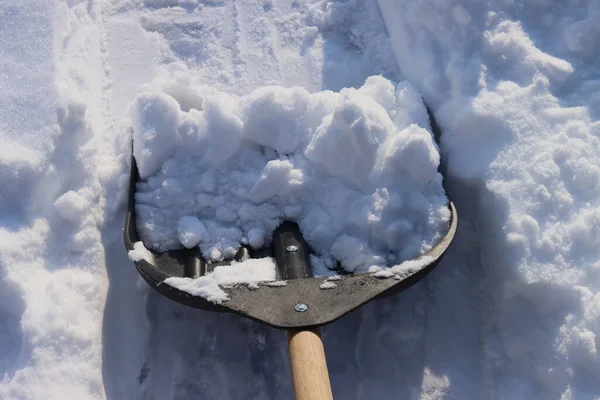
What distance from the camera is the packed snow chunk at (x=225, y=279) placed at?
5.12 feet

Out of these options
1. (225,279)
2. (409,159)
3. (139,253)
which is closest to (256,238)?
(225,279)

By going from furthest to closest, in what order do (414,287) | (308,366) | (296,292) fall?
(414,287) < (296,292) < (308,366)

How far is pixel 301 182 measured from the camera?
1.73 meters

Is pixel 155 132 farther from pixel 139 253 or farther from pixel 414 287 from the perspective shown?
pixel 414 287

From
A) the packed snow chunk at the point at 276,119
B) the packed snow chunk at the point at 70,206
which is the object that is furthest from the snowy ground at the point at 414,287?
the packed snow chunk at the point at 276,119

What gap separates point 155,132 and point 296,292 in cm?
58

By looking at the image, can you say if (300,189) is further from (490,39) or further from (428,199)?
(490,39)

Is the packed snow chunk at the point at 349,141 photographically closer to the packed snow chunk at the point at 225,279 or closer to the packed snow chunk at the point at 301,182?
the packed snow chunk at the point at 301,182

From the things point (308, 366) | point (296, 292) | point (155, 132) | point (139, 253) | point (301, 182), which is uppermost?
point (155, 132)

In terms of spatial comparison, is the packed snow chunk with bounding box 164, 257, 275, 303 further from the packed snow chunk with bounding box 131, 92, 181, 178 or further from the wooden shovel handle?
the packed snow chunk with bounding box 131, 92, 181, 178

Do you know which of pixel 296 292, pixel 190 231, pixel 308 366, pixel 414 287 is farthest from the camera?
pixel 414 287

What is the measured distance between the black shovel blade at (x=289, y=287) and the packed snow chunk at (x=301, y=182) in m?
0.04

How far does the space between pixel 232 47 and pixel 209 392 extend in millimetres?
1121

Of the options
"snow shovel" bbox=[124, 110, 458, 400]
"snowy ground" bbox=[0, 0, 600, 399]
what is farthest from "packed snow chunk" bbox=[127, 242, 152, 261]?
"snowy ground" bbox=[0, 0, 600, 399]
